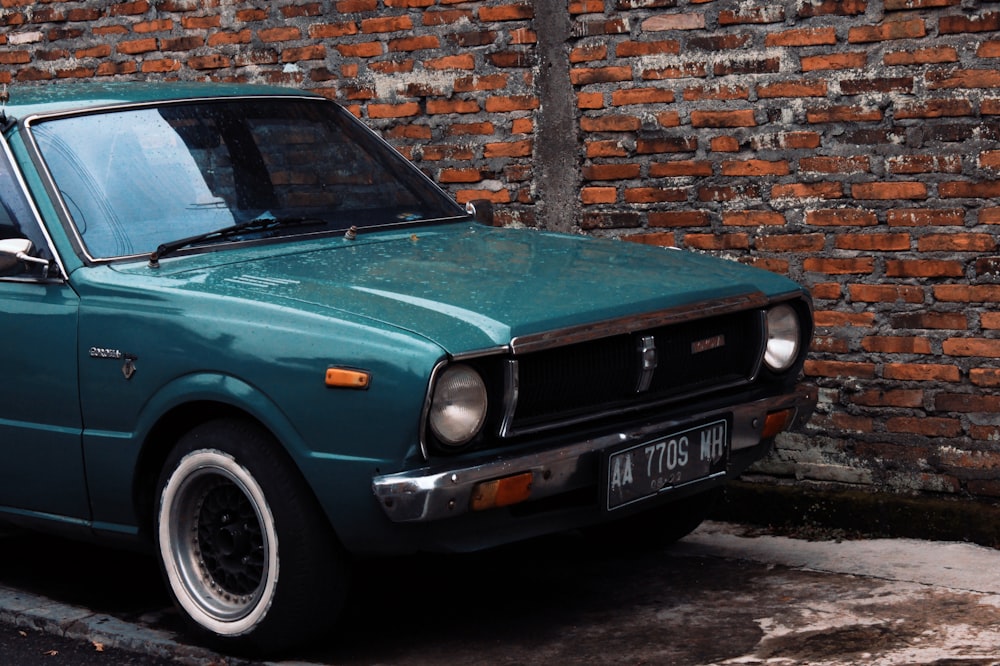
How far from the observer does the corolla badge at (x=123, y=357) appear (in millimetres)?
4492

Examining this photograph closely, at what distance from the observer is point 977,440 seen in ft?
18.1

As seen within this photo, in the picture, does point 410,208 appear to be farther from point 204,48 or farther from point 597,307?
point 204,48

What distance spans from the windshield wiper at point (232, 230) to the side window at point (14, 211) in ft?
1.25

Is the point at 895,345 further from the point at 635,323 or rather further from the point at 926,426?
the point at 635,323

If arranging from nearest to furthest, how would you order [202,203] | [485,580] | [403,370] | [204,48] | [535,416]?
[403,370], [535,416], [202,203], [485,580], [204,48]

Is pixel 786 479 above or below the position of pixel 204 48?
below

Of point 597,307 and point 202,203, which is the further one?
point 202,203

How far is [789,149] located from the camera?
5.80 metres

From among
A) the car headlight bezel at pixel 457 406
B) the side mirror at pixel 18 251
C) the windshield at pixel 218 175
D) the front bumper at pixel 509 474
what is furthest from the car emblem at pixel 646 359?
the side mirror at pixel 18 251

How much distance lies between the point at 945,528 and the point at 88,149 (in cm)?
330

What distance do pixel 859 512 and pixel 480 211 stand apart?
71.3 inches

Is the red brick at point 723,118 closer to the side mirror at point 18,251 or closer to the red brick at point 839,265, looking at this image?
the red brick at point 839,265

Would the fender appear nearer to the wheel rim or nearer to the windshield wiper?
the wheel rim

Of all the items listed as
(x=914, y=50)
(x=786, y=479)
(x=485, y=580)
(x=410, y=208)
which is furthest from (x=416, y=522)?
(x=914, y=50)
